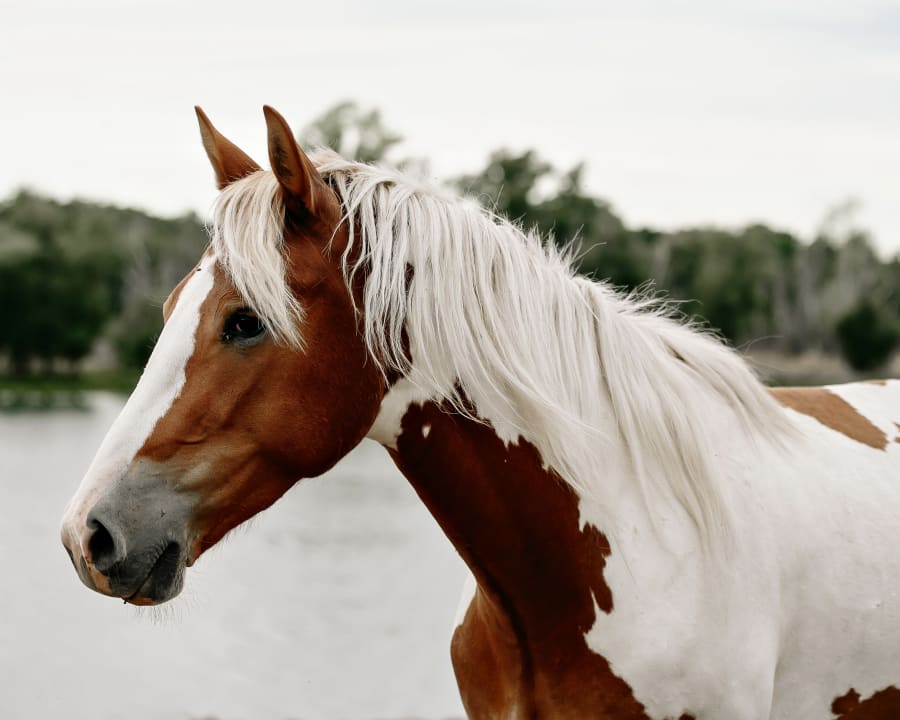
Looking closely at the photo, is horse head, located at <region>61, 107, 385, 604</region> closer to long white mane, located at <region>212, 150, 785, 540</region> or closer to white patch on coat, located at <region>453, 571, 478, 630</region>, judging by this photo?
long white mane, located at <region>212, 150, 785, 540</region>

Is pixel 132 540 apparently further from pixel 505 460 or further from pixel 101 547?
pixel 505 460

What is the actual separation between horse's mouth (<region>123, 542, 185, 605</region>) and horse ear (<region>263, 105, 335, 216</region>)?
89 cm

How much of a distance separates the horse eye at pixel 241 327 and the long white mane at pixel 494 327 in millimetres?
37

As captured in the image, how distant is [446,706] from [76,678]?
11.8ft

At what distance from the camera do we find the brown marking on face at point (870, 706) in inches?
112

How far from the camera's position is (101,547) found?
2186mm

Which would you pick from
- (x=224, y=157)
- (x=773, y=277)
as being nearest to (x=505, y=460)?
(x=224, y=157)

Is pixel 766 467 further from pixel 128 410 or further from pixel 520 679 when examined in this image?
pixel 128 410

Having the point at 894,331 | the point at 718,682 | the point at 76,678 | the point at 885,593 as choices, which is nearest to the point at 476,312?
the point at 718,682

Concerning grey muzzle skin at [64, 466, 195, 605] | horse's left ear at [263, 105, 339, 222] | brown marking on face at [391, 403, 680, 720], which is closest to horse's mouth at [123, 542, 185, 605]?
grey muzzle skin at [64, 466, 195, 605]

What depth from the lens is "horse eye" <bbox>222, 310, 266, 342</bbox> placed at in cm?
233

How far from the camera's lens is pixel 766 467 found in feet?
9.28

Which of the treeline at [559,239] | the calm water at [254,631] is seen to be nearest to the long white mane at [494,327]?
the calm water at [254,631]

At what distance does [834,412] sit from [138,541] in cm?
235
